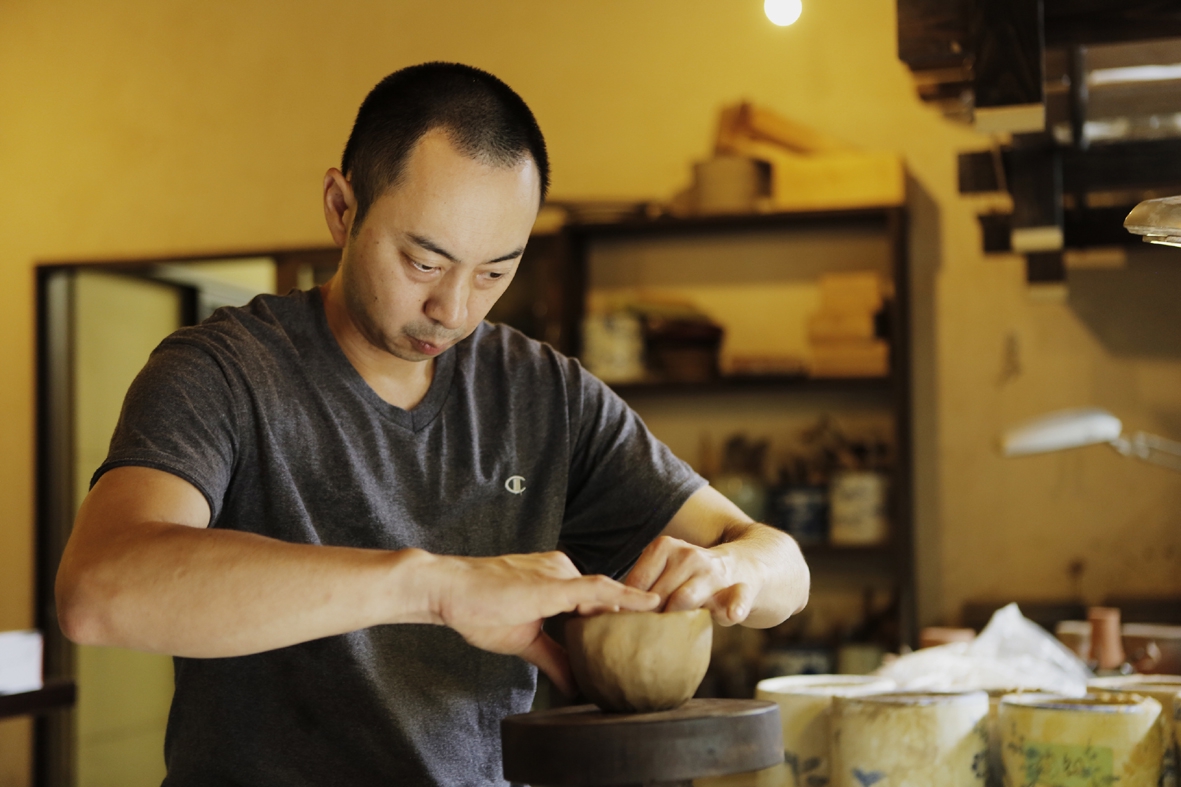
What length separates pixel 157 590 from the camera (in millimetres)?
1102

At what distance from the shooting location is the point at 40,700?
110 inches

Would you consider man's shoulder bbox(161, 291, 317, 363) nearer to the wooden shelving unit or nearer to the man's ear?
the man's ear

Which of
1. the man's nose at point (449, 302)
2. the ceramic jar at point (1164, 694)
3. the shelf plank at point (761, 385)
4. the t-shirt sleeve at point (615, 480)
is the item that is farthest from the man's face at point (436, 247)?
the shelf plank at point (761, 385)

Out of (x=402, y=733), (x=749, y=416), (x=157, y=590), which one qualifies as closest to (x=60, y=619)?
(x=157, y=590)

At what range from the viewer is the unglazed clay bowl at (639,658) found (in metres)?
1.20

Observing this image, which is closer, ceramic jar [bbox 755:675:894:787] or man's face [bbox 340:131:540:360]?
man's face [bbox 340:131:540:360]

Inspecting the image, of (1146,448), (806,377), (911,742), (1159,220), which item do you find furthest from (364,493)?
(806,377)

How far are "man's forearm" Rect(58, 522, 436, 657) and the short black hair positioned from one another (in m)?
0.54

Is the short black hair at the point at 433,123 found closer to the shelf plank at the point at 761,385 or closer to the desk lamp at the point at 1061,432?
the desk lamp at the point at 1061,432

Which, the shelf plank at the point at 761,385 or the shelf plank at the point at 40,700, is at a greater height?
the shelf plank at the point at 761,385

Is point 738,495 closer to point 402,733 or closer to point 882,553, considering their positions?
point 882,553

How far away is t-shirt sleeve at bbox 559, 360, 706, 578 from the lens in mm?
1707

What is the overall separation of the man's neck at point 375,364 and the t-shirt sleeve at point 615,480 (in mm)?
237

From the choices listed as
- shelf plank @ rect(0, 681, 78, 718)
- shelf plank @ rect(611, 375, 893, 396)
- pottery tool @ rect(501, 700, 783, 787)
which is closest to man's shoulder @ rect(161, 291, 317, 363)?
pottery tool @ rect(501, 700, 783, 787)
